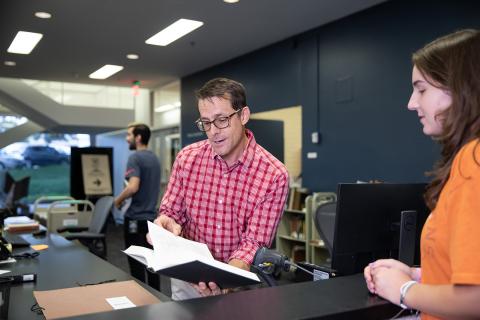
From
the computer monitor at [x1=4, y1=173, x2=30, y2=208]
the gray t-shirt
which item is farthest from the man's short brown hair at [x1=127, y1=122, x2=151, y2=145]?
the computer monitor at [x1=4, y1=173, x2=30, y2=208]

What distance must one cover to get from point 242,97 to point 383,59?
3.14 m

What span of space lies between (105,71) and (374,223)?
700 centimetres

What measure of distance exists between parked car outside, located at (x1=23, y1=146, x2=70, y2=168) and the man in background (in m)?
8.44

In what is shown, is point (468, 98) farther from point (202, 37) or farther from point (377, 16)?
point (202, 37)

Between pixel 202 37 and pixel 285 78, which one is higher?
pixel 202 37

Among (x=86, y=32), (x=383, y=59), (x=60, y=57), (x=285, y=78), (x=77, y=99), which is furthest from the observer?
(x=77, y=99)

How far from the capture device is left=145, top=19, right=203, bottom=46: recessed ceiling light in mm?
→ 5079

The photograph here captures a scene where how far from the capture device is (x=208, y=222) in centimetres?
180

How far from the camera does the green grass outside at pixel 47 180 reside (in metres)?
11.4

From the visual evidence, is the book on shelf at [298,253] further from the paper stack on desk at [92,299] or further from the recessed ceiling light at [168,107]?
the recessed ceiling light at [168,107]

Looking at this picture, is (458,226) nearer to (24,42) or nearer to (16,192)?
(24,42)

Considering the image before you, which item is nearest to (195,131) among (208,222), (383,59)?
(383,59)

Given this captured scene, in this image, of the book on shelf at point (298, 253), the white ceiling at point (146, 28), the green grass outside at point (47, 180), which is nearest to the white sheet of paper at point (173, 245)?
the white ceiling at point (146, 28)

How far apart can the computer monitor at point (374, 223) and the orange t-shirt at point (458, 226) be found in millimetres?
537
